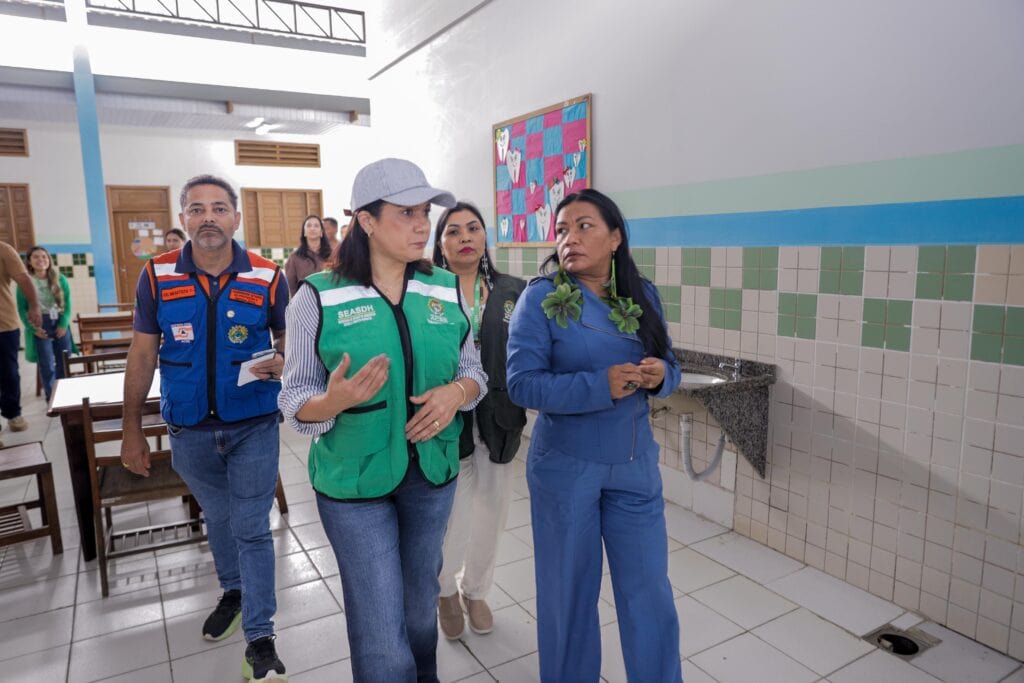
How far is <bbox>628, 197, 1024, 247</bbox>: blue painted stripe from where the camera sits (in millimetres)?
2176

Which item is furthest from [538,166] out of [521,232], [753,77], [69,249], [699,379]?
[69,249]

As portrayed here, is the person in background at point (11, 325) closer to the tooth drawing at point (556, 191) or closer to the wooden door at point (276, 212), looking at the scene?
the tooth drawing at point (556, 191)

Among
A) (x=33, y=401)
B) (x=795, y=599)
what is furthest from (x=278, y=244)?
(x=795, y=599)

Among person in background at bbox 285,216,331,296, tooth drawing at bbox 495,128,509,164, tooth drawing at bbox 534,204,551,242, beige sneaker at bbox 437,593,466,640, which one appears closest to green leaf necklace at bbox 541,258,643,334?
beige sneaker at bbox 437,593,466,640

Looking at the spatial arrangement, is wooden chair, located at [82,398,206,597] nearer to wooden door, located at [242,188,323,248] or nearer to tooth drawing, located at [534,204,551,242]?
tooth drawing, located at [534,204,551,242]

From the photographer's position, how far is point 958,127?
2.23 m

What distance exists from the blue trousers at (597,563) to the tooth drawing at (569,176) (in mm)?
2526

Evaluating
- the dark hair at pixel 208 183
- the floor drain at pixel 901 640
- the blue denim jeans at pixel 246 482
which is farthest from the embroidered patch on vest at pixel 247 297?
the floor drain at pixel 901 640

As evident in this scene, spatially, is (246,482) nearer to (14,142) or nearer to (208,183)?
(208,183)

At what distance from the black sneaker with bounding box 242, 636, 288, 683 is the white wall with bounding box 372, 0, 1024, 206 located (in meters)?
2.68

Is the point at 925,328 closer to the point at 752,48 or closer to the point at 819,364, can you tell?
the point at 819,364

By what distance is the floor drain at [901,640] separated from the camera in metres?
2.31

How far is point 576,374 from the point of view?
176 cm

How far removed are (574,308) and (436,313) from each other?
434 millimetres
